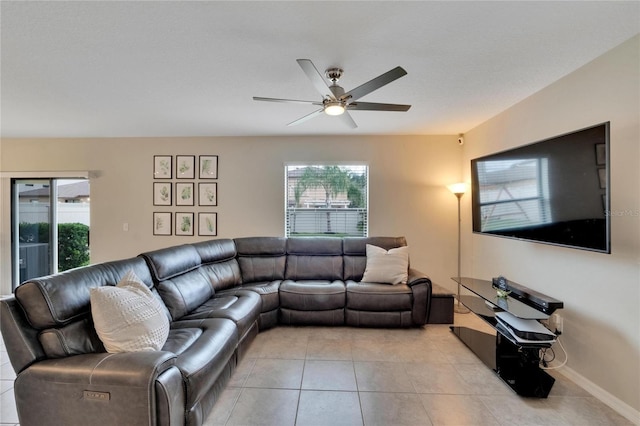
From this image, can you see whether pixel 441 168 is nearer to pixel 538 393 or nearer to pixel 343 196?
pixel 343 196

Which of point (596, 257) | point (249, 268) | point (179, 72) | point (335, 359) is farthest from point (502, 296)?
point (179, 72)

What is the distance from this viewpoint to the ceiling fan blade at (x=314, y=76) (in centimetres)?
164

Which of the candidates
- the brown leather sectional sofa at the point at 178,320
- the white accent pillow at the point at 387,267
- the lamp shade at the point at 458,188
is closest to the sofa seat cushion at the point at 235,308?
the brown leather sectional sofa at the point at 178,320

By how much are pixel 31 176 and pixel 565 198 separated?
264 inches

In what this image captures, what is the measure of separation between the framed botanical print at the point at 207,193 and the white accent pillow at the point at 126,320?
262 cm

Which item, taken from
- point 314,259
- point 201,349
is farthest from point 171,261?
point 314,259

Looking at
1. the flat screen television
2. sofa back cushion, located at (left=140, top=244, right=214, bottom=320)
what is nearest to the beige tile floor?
sofa back cushion, located at (left=140, top=244, right=214, bottom=320)

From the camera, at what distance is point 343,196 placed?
4266 mm

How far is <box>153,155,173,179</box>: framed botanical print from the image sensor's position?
168 inches

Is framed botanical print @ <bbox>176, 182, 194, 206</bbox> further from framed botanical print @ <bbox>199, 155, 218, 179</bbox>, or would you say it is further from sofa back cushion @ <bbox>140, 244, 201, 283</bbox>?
sofa back cushion @ <bbox>140, 244, 201, 283</bbox>

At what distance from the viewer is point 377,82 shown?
71.4 inches

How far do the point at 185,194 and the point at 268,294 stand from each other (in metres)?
2.29

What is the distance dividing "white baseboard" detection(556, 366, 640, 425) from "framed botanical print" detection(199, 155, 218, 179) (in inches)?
181

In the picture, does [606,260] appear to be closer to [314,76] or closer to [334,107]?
[334,107]
